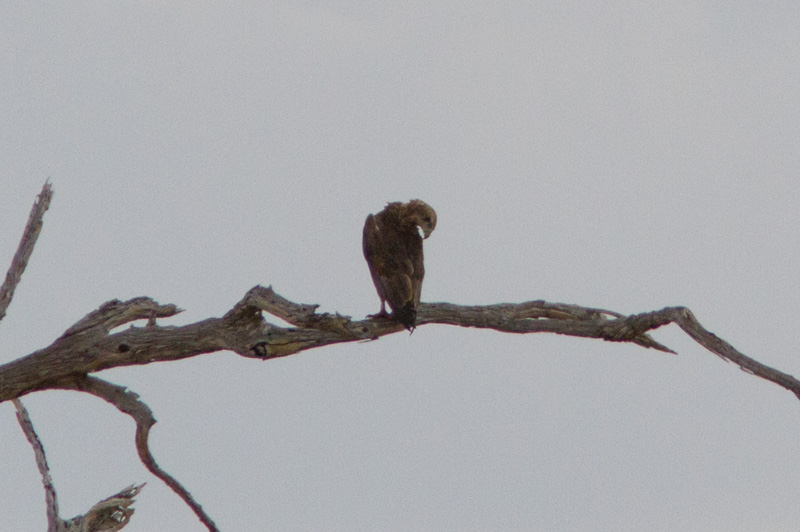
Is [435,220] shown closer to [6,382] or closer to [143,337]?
[143,337]

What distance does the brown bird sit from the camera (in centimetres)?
659

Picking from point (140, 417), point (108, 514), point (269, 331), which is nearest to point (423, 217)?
point (269, 331)

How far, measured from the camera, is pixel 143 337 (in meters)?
6.56

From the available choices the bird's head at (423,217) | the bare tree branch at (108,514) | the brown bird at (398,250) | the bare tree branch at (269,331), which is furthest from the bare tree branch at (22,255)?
the bird's head at (423,217)

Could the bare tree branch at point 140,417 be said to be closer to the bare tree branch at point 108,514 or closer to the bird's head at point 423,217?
the bare tree branch at point 108,514

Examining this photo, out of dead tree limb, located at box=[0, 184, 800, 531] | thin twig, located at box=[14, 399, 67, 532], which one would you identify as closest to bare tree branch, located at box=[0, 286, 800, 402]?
dead tree limb, located at box=[0, 184, 800, 531]

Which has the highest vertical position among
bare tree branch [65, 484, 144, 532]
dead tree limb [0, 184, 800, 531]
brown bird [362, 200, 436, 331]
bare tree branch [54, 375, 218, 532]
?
brown bird [362, 200, 436, 331]

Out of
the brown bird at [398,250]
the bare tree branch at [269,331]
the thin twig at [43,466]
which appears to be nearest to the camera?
the bare tree branch at [269,331]

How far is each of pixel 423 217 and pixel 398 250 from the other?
0.30 meters

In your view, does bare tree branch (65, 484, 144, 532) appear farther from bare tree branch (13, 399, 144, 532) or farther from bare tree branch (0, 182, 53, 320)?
bare tree branch (0, 182, 53, 320)

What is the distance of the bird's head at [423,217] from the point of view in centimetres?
680

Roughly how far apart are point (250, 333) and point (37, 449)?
120 inches

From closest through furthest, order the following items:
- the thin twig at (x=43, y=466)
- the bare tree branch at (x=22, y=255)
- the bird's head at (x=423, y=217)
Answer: the bird's head at (x=423, y=217)
the bare tree branch at (x=22, y=255)
the thin twig at (x=43, y=466)

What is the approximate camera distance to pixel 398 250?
22.7 feet
